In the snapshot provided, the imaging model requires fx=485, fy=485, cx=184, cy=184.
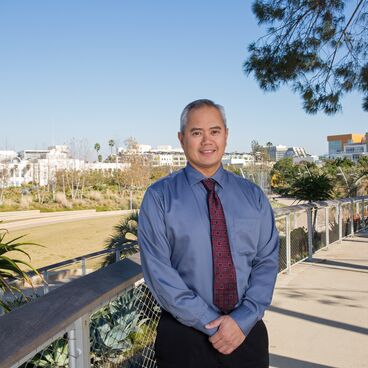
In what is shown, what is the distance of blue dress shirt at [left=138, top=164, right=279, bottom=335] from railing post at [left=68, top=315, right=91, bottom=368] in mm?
321

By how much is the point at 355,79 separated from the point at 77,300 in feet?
27.1

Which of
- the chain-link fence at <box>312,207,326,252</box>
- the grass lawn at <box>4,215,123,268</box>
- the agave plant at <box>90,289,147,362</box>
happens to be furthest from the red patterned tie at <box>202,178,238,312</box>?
the grass lawn at <box>4,215,123,268</box>

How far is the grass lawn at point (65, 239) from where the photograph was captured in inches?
675

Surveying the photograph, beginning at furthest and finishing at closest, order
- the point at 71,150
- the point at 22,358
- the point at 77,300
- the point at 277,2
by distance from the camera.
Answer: the point at 71,150, the point at 277,2, the point at 77,300, the point at 22,358

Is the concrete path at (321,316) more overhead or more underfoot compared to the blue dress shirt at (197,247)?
more underfoot

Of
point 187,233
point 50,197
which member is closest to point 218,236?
point 187,233

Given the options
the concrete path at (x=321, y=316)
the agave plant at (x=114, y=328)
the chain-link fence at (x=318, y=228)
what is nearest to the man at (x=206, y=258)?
the agave plant at (x=114, y=328)

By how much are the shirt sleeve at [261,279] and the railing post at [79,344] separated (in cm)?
56

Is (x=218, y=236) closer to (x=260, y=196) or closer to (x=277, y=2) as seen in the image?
(x=260, y=196)

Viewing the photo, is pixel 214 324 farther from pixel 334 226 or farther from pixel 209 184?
pixel 334 226

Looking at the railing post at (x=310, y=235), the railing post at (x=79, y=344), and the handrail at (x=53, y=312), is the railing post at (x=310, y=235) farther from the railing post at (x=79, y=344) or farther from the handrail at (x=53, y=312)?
the railing post at (x=79, y=344)

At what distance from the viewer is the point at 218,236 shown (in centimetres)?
200

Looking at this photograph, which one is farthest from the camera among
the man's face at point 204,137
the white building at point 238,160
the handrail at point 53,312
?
the white building at point 238,160

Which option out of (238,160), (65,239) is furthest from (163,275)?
(238,160)
